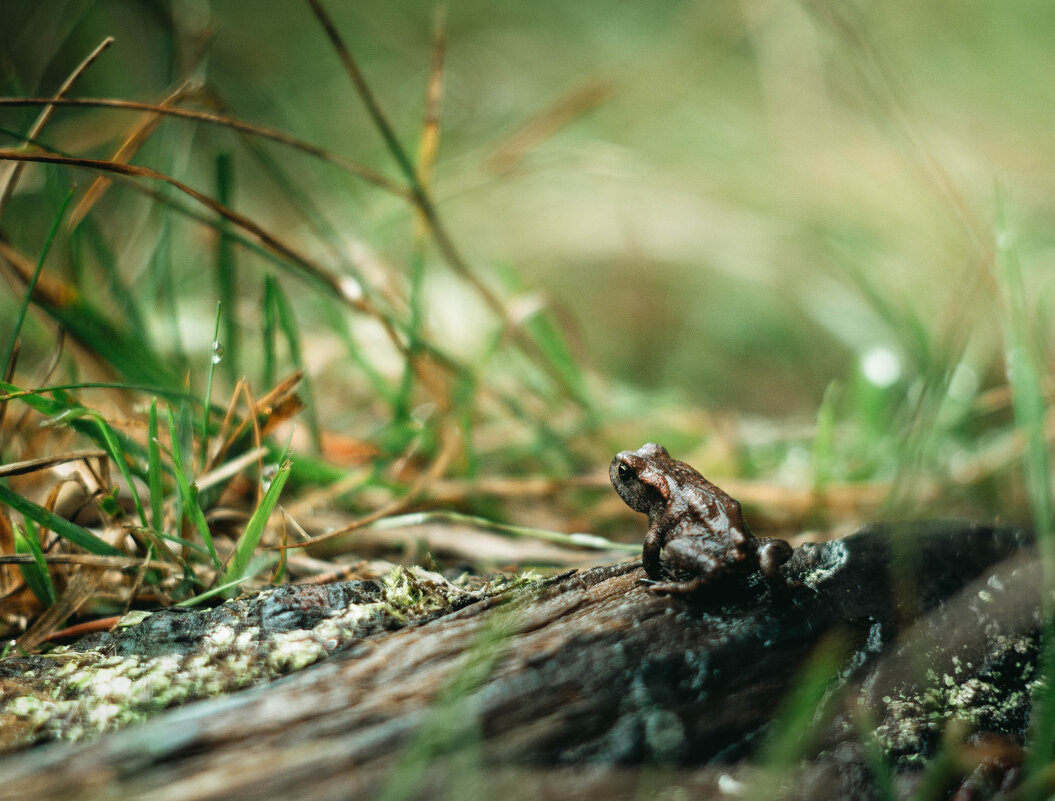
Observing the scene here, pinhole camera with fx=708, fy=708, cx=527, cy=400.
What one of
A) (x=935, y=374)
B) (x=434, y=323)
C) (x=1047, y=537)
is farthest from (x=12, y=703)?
(x=434, y=323)

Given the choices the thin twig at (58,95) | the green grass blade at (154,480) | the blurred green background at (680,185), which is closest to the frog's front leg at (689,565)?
the blurred green background at (680,185)

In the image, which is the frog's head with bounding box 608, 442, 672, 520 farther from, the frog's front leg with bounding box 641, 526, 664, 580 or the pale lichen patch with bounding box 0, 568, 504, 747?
the pale lichen patch with bounding box 0, 568, 504, 747

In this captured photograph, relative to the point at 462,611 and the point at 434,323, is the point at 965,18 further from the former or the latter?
the point at 462,611

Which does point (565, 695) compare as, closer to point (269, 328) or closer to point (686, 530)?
point (686, 530)

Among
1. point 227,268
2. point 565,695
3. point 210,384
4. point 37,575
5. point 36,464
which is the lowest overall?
point 565,695

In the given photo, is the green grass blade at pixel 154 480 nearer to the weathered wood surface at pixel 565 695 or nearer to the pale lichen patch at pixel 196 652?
the pale lichen patch at pixel 196 652

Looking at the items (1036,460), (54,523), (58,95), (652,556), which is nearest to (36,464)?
(54,523)

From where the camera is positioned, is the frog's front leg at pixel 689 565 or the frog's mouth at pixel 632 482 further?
the frog's mouth at pixel 632 482
